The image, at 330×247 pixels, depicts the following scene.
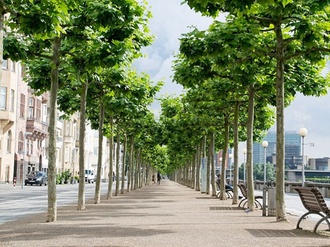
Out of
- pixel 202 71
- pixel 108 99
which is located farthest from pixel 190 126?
pixel 202 71

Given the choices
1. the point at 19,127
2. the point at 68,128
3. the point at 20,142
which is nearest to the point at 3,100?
the point at 19,127

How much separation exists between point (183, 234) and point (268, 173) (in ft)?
413

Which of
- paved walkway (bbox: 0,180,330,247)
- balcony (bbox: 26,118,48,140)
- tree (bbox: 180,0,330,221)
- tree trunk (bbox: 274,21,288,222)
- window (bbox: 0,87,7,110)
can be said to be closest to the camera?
paved walkway (bbox: 0,180,330,247)

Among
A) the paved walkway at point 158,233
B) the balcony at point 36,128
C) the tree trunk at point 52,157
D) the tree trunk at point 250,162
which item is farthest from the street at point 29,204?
the balcony at point 36,128

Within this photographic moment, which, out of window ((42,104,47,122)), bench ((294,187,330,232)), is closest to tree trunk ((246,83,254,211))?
bench ((294,187,330,232))

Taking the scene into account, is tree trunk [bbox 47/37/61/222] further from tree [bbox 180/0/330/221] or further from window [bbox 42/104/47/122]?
window [bbox 42/104/47/122]

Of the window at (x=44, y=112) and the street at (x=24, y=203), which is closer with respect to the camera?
the street at (x=24, y=203)

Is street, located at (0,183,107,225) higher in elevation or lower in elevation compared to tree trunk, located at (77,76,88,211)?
lower

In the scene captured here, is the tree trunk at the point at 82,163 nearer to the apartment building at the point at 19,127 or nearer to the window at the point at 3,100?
the apartment building at the point at 19,127

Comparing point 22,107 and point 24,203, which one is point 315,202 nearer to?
point 24,203

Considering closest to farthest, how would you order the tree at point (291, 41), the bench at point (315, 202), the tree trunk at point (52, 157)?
the bench at point (315, 202) → the tree at point (291, 41) → the tree trunk at point (52, 157)

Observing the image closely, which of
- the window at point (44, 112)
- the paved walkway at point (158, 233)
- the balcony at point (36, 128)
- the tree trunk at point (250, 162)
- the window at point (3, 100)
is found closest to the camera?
the paved walkway at point (158, 233)

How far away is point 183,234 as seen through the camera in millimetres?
13320

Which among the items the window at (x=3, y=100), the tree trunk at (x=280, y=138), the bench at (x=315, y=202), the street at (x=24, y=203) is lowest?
the street at (x=24, y=203)
